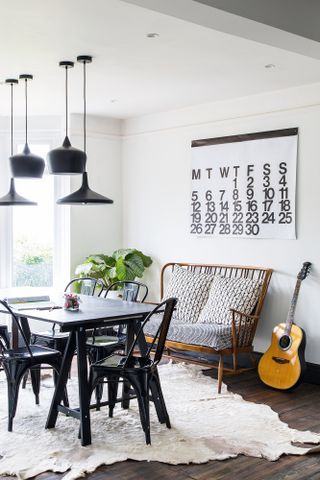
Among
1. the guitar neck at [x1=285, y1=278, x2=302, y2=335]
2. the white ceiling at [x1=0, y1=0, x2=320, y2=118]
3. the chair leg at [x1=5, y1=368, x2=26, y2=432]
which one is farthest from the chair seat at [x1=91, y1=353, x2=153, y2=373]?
the white ceiling at [x1=0, y1=0, x2=320, y2=118]

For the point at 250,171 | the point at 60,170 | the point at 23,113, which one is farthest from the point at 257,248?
the point at 23,113

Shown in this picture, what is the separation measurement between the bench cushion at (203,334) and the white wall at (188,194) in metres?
0.64

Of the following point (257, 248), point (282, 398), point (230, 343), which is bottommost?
point (282, 398)

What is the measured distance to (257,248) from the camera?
598 centimetres

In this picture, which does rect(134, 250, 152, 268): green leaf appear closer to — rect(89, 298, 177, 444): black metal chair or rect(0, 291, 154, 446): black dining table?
rect(0, 291, 154, 446): black dining table

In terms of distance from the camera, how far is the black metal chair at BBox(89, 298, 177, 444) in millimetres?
4016

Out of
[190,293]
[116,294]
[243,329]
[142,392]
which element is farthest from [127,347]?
[116,294]

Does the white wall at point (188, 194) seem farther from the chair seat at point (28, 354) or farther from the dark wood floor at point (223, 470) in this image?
the chair seat at point (28, 354)

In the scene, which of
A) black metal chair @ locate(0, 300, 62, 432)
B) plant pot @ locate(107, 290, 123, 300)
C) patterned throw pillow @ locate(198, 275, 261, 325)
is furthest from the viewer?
plant pot @ locate(107, 290, 123, 300)

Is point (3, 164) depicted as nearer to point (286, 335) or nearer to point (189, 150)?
point (189, 150)

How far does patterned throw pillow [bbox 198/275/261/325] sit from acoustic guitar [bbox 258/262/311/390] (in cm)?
36

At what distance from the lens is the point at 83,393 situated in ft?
13.2

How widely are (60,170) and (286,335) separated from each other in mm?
2265

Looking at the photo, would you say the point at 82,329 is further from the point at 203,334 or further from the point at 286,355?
the point at 286,355
